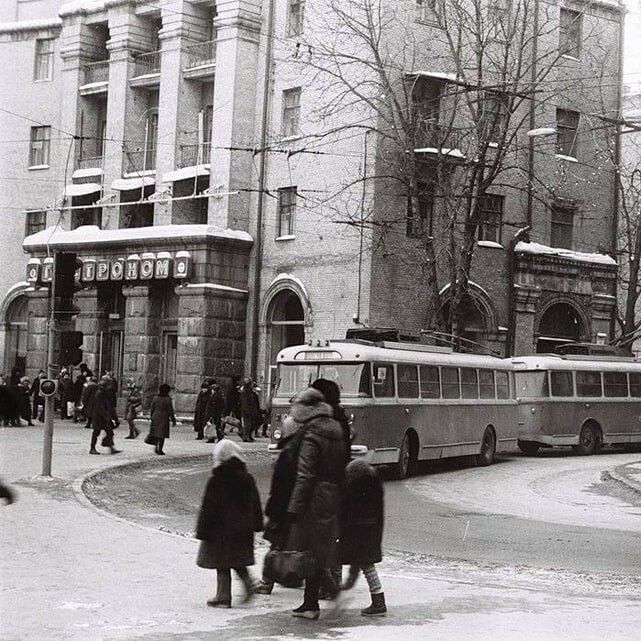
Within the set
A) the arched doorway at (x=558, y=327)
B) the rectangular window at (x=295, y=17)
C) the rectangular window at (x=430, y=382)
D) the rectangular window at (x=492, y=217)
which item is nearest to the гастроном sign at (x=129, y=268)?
the rectangular window at (x=295, y=17)

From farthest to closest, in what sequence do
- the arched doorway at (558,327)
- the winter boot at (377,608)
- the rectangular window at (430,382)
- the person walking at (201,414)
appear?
the arched doorway at (558,327), the person walking at (201,414), the rectangular window at (430,382), the winter boot at (377,608)

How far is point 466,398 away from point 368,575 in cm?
1847

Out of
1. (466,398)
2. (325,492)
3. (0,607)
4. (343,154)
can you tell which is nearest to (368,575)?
(325,492)

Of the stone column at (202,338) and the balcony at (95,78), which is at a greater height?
the balcony at (95,78)

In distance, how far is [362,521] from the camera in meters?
10.8

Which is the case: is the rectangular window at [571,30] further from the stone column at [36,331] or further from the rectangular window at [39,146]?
the stone column at [36,331]

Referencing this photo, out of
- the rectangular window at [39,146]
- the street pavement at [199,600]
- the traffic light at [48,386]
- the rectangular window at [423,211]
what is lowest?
the street pavement at [199,600]

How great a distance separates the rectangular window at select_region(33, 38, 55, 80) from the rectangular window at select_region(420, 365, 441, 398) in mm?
26876

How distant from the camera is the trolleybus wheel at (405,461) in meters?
25.7

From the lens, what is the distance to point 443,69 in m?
40.8

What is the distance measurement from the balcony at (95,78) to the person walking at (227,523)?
36.7m

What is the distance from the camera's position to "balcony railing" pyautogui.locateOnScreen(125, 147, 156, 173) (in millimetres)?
44969

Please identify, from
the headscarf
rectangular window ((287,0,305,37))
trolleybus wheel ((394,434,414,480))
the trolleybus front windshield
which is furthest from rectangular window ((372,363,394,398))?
rectangular window ((287,0,305,37))

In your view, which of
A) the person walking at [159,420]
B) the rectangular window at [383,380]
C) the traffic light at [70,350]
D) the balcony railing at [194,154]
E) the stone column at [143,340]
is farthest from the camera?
the balcony railing at [194,154]
